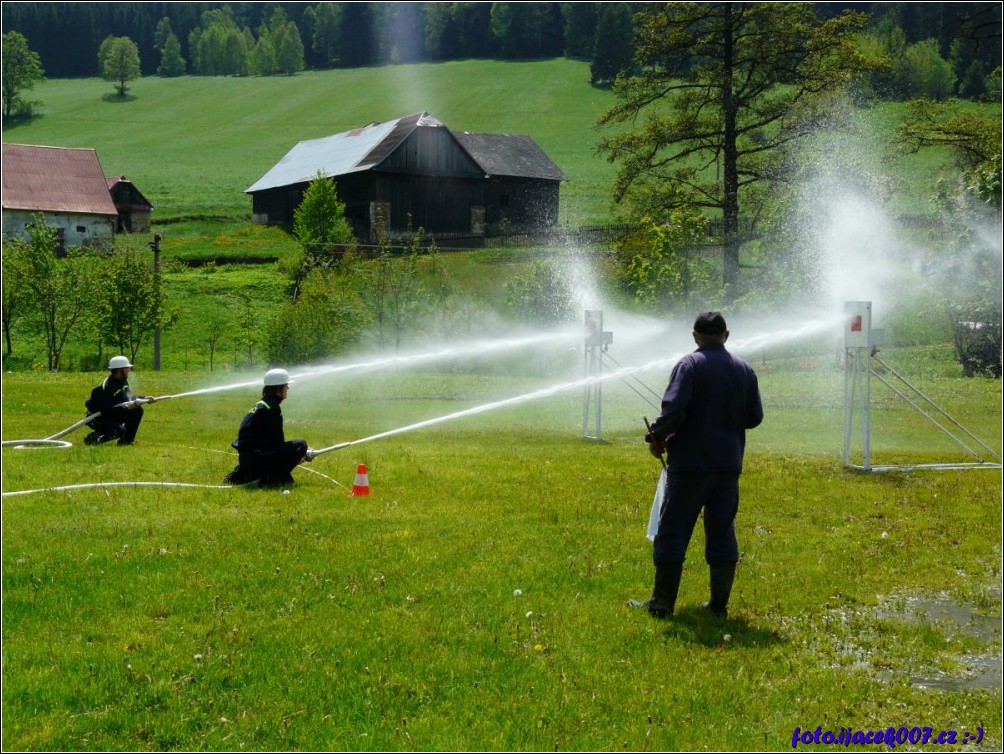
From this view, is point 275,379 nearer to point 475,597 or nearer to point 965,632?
point 475,597

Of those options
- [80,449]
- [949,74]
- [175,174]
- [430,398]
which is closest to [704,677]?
[80,449]

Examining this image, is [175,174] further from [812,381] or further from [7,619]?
[7,619]

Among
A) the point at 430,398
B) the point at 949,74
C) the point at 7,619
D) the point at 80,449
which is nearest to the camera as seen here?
the point at 7,619

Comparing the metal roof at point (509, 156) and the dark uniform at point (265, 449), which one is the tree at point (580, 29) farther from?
the dark uniform at point (265, 449)

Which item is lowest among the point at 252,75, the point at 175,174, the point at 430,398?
the point at 430,398

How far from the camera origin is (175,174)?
9394cm

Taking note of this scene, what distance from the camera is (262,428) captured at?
14469 millimetres

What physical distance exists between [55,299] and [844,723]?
54373 millimetres

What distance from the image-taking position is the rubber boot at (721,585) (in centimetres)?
902

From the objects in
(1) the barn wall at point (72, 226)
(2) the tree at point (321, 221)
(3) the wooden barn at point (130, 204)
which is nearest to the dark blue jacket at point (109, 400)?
(2) the tree at point (321, 221)

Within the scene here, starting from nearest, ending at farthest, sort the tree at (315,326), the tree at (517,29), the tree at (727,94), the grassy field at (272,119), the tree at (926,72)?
the tree at (315,326), the tree at (727,94), the tree at (926,72), the grassy field at (272,119), the tree at (517,29)

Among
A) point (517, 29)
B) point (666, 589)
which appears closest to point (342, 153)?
point (517, 29)

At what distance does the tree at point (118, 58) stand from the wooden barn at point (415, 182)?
46.7ft

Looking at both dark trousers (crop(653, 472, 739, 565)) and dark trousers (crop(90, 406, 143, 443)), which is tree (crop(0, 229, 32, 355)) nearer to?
dark trousers (crop(90, 406, 143, 443))
